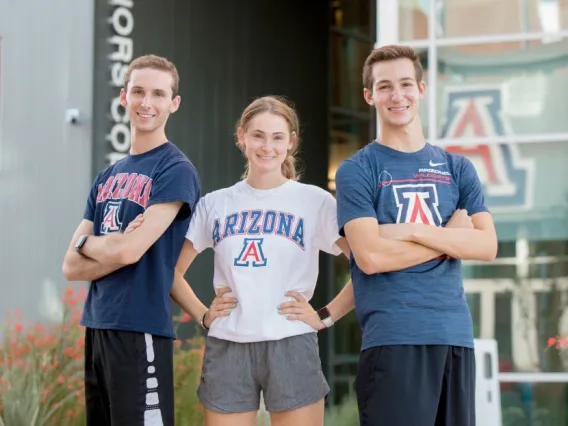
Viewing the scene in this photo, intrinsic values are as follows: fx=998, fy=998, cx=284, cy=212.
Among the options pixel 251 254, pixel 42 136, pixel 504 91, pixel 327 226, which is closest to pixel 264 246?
pixel 251 254

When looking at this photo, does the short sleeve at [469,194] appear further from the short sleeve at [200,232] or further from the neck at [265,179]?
the short sleeve at [200,232]

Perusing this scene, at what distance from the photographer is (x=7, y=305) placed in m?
9.21

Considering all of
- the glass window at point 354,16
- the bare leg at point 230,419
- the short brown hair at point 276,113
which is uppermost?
the glass window at point 354,16

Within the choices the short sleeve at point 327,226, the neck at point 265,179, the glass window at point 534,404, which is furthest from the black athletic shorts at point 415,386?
the glass window at point 534,404

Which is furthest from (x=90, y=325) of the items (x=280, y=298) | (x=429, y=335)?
(x=429, y=335)

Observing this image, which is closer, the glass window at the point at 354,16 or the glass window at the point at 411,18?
the glass window at the point at 411,18

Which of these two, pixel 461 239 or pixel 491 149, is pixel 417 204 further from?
pixel 491 149

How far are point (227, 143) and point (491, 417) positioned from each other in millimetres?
6175

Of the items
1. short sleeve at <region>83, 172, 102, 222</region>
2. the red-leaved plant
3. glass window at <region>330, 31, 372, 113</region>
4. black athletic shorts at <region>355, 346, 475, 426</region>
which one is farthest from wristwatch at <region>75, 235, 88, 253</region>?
glass window at <region>330, 31, 372, 113</region>

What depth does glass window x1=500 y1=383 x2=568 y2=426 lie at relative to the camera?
247 inches

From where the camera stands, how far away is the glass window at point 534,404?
20.6 ft

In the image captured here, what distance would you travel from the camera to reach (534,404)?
20.8 feet

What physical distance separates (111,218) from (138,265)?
227 millimetres

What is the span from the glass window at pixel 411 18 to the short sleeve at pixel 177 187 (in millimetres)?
3440
